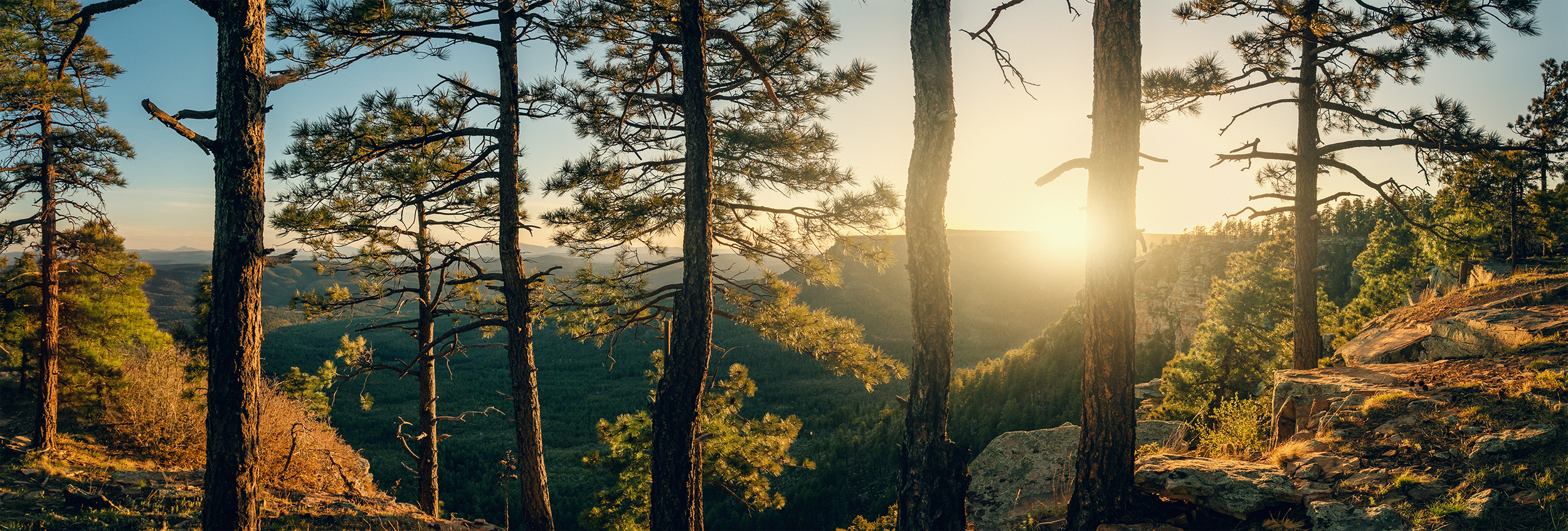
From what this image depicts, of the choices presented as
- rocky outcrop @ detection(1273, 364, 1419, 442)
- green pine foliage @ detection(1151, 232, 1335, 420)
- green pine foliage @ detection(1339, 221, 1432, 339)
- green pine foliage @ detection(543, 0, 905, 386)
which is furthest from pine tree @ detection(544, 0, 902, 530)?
green pine foliage @ detection(1339, 221, 1432, 339)

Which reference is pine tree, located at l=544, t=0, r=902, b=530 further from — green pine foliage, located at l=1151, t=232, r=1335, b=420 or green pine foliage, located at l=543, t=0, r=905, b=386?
green pine foliage, located at l=1151, t=232, r=1335, b=420

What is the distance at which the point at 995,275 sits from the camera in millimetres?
97000

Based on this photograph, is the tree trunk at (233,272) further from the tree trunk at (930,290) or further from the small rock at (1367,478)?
the small rock at (1367,478)

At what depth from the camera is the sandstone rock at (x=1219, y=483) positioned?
13.7ft

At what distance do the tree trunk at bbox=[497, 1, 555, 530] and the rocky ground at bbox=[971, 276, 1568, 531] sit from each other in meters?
5.79

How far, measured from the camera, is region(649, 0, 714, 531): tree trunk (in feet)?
19.6

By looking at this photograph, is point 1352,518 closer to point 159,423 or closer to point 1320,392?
point 1320,392

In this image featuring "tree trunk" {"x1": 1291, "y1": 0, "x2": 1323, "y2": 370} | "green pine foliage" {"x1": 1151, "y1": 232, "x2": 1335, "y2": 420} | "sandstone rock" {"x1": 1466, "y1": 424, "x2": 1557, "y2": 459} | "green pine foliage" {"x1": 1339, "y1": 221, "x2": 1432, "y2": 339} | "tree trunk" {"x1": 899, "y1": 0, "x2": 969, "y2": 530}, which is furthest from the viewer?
"green pine foliage" {"x1": 1339, "y1": 221, "x2": 1432, "y2": 339}

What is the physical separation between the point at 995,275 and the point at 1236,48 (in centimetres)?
9211

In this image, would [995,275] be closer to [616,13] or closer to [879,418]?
[879,418]

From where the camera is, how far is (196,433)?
1297 centimetres

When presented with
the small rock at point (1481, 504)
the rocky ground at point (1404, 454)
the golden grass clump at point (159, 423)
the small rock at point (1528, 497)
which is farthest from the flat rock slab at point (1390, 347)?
the golden grass clump at point (159, 423)

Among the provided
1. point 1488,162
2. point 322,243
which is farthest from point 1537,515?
point 322,243

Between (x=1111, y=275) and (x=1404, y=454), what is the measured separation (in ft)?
7.94
